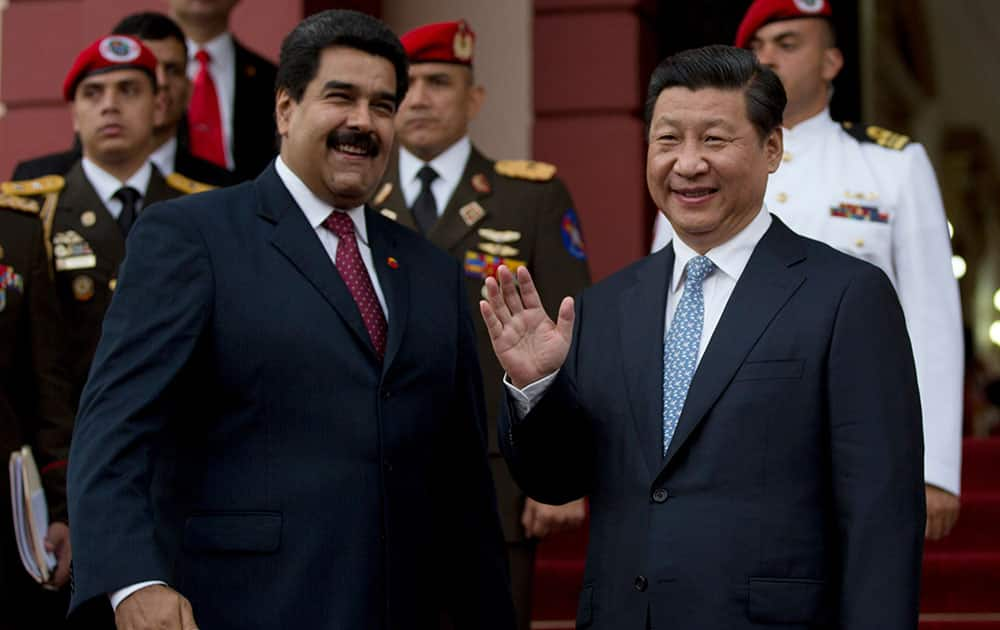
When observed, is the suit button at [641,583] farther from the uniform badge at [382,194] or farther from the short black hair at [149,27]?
the short black hair at [149,27]

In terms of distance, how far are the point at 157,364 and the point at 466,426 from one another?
664 millimetres

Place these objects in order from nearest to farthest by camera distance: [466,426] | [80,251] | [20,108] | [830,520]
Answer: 1. [830,520]
2. [466,426]
3. [80,251]
4. [20,108]

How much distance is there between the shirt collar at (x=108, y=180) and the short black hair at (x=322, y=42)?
125cm

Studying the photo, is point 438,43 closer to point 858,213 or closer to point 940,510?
point 858,213

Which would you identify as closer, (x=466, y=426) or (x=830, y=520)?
(x=830, y=520)

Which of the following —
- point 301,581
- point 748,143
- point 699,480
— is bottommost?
point 301,581

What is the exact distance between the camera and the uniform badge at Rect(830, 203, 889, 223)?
4066 mm

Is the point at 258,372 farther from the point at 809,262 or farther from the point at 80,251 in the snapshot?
the point at 80,251

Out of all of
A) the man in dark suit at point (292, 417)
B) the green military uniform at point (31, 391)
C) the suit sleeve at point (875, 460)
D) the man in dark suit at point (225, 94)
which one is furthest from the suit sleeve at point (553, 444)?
the man in dark suit at point (225, 94)

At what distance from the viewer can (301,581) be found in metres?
3.11

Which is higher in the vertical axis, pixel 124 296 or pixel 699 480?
pixel 124 296

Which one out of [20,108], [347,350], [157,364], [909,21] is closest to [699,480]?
[347,350]

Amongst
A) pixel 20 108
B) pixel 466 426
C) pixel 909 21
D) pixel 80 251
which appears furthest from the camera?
pixel 909 21

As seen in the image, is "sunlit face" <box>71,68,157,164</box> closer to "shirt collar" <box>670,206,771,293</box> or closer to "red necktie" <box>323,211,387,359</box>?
"red necktie" <box>323,211,387,359</box>
